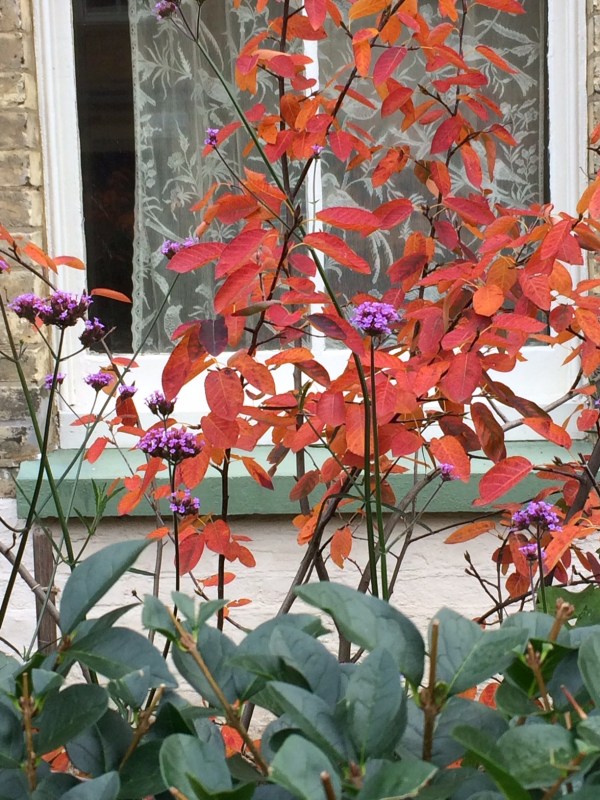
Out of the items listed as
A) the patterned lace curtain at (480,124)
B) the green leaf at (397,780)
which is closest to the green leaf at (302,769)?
the green leaf at (397,780)

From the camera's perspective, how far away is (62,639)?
46 centimetres

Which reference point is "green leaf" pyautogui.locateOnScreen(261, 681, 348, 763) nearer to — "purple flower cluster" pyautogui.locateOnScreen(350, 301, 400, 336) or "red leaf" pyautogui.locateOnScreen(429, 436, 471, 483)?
"purple flower cluster" pyautogui.locateOnScreen(350, 301, 400, 336)

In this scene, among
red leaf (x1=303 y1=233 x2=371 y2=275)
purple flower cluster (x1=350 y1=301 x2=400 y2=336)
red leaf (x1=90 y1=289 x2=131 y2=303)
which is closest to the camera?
purple flower cluster (x1=350 y1=301 x2=400 y2=336)

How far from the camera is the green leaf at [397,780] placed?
1.13ft

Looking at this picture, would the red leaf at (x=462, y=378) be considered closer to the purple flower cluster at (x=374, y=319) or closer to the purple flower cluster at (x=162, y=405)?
the purple flower cluster at (x=374, y=319)

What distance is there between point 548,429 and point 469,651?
2.84 ft

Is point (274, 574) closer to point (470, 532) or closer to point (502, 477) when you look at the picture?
point (470, 532)

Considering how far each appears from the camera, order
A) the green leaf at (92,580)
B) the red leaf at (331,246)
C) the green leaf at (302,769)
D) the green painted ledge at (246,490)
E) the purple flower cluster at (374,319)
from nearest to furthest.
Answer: the green leaf at (302,769), the green leaf at (92,580), the purple flower cluster at (374,319), the red leaf at (331,246), the green painted ledge at (246,490)

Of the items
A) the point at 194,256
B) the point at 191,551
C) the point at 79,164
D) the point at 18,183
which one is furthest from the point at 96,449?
the point at 79,164

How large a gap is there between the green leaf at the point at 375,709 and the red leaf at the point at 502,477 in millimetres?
821

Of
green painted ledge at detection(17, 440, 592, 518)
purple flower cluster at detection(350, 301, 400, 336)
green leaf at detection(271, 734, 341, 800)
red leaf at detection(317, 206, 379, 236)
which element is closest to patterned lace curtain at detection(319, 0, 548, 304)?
green painted ledge at detection(17, 440, 592, 518)

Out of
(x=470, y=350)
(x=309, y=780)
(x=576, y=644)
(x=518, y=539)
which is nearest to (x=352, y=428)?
(x=470, y=350)

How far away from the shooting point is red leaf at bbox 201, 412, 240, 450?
3.57 ft

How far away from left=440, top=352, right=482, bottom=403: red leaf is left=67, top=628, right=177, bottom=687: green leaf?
0.70 meters
